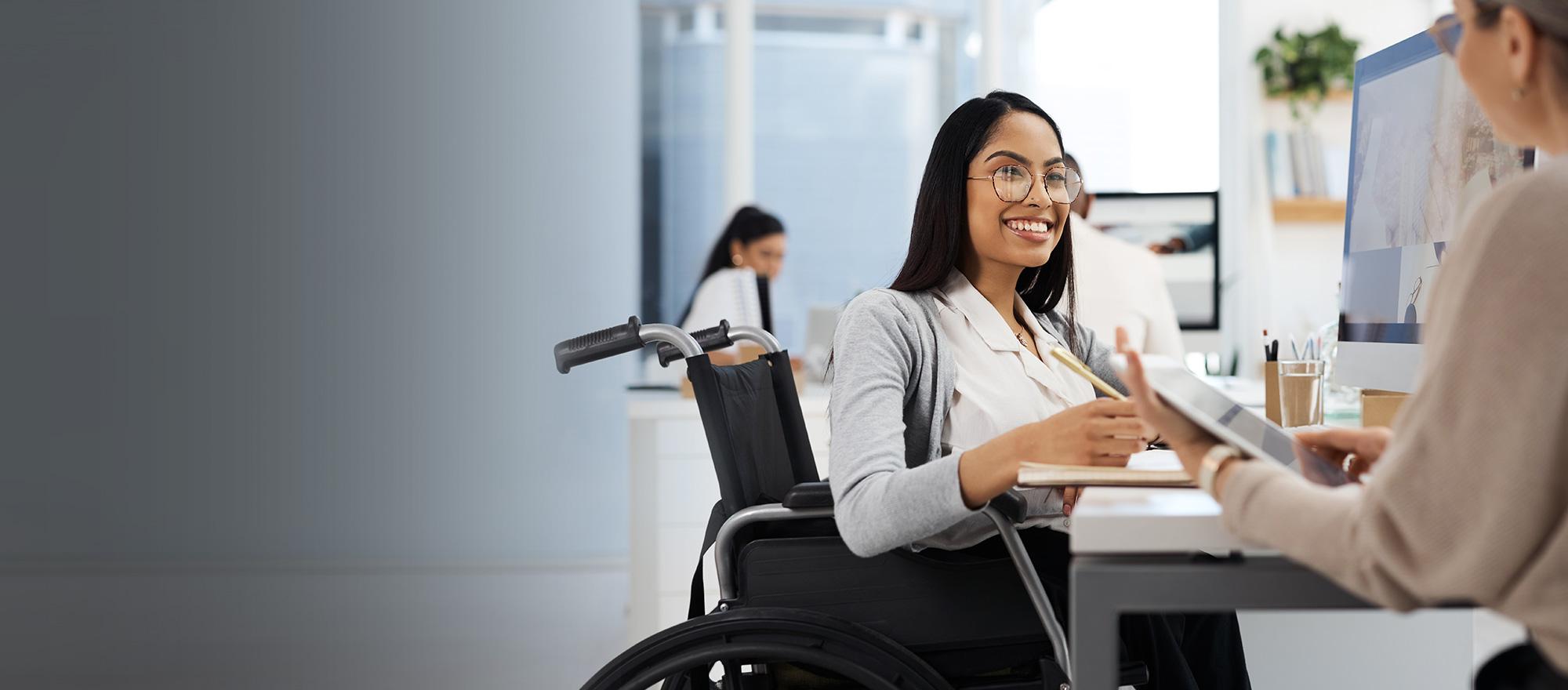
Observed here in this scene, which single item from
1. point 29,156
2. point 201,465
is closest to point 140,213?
point 29,156

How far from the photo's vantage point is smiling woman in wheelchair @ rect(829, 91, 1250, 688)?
1311mm

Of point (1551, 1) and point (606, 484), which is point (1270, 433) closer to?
point (1551, 1)

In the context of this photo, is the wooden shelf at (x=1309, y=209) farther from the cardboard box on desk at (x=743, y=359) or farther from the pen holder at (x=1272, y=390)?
the pen holder at (x=1272, y=390)

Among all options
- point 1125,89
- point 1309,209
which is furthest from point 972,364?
point 1125,89

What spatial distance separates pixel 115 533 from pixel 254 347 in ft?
1.38

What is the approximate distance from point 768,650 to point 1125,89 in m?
5.22

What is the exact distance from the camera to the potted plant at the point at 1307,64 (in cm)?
528

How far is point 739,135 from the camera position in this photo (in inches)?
220

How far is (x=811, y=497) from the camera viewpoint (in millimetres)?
1354

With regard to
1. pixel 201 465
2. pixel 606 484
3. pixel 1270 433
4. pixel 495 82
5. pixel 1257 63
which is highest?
pixel 1257 63

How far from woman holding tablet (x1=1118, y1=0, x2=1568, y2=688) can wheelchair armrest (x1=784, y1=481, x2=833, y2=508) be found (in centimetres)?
63

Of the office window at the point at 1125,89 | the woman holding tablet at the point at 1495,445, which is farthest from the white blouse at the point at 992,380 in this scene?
the office window at the point at 1125,89

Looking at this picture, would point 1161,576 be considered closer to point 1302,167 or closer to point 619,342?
point 619,342

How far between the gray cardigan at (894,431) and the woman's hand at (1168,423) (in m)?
0.31
